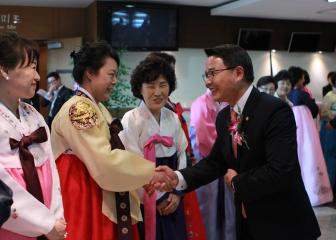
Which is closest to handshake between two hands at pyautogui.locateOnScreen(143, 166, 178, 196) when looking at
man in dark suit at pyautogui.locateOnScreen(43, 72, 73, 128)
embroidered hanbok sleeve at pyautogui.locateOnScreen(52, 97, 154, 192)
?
embroidered hanbok sleeve at pyautogui.locateOnScreen(52, 97, 154, 192)

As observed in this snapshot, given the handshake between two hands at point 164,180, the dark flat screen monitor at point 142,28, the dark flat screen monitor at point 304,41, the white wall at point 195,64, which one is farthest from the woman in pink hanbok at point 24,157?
the dark flat screen monitor at point 304,41

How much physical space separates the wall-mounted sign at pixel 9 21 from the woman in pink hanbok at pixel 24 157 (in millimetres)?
5474

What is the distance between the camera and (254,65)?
24.6 ft

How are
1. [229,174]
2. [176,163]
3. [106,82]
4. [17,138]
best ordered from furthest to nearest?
[176,163] → [106,82] → [229,174] → [17,138]

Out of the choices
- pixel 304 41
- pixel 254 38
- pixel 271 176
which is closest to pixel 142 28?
pixel 254 38

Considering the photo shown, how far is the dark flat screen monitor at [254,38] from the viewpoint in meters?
7.19

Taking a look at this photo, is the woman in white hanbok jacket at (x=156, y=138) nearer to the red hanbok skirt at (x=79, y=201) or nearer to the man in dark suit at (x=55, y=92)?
the red hanbok skirt at (x=79, y=201)

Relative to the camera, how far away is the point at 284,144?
5.54 ft

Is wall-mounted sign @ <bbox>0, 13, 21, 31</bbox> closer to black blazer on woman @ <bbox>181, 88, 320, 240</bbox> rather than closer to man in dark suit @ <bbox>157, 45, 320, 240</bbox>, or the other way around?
man in dark suit @ <bbox>157, 45, 320, 240</bbox>

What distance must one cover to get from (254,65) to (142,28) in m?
2.21

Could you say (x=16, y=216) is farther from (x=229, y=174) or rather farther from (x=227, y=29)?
(x=227, y=29)

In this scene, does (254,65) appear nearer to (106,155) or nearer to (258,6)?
(258,6)

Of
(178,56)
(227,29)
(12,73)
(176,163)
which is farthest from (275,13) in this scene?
(12,73)

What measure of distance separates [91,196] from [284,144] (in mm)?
868
